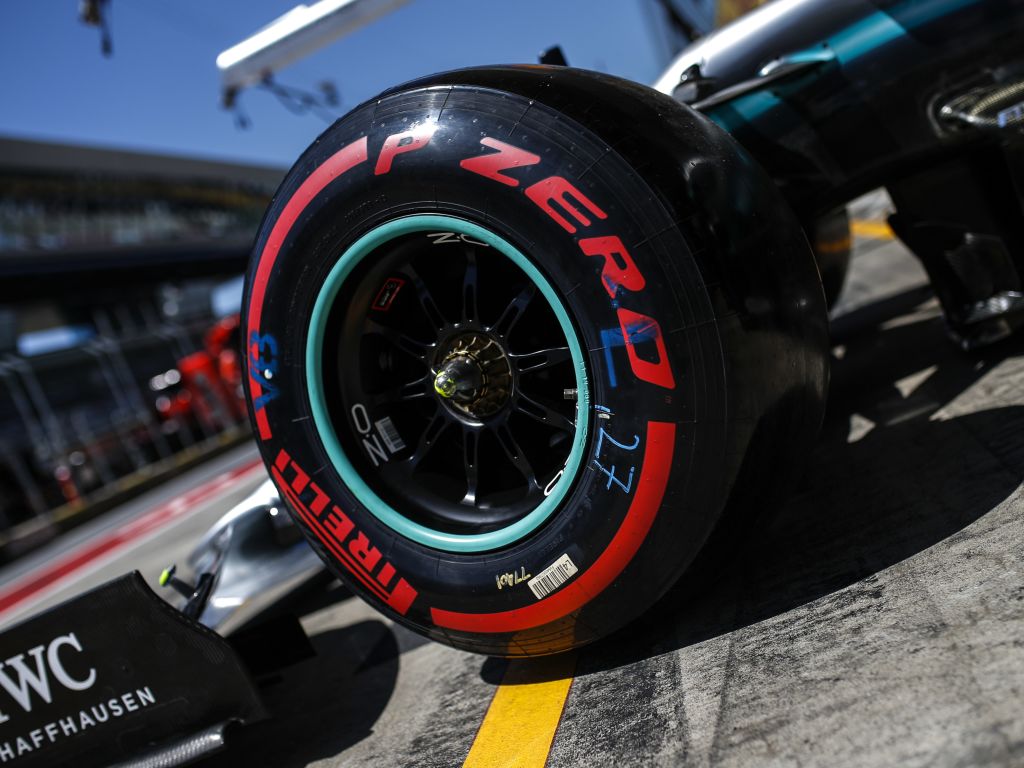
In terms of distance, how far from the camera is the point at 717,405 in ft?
4.33

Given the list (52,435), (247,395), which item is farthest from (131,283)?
(247,395)

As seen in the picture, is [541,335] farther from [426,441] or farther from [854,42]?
[854,42]

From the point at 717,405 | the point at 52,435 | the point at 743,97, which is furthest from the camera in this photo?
the point at 52,435

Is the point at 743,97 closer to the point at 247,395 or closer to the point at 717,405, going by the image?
the point at 717,405

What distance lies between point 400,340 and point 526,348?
0.85ft

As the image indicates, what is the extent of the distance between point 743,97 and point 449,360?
1033 mm

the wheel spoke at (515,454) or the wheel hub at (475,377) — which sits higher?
the wheel hub at (475,377)

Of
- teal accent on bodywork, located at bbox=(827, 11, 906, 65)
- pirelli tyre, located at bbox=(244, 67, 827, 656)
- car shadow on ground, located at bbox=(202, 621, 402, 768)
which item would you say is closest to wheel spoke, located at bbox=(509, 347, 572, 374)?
pirelli tyre, located at bbox=(244, 67, 827, 656)

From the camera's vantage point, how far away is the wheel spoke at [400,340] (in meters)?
1.73

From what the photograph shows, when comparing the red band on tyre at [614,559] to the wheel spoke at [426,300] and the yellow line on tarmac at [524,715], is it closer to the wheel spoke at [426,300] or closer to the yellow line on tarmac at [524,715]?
the yellow line on tarmac at [524,715]

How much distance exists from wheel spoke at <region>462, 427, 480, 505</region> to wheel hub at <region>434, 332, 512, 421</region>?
4 cm

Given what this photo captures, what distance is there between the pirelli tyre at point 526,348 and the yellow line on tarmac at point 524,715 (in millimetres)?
85

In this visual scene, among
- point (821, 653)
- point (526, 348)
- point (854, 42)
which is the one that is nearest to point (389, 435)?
point (526, 348)

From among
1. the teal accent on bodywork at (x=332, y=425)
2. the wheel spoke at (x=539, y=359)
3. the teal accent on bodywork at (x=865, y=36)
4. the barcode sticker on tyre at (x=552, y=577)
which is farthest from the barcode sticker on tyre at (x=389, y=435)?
the teal accent on bodywork at (x=865, y=36)
